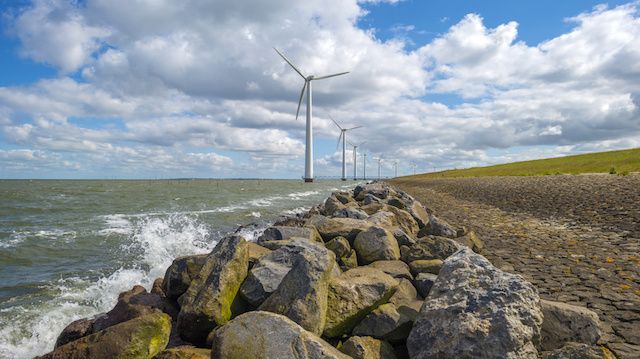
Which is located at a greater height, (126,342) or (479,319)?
(479,319)

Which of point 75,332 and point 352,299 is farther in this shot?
point 75,332

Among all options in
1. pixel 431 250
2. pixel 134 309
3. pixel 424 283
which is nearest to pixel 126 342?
pixel 134 309

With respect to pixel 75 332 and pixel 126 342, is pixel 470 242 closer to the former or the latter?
pixel 126 342

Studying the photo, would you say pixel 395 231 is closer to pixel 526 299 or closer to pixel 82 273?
pixel 526 299

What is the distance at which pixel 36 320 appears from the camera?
28.3ft

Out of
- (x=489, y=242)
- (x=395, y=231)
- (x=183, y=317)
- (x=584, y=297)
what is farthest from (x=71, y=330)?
(x=489, y=242)

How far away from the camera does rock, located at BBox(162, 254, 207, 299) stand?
7047mm

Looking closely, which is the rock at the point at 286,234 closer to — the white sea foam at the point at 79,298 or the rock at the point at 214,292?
the rock at the point at 214,292

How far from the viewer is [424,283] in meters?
6.61

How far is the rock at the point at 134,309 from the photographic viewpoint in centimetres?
645

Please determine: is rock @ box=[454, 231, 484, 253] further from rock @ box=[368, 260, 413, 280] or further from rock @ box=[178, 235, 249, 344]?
rock @ box=[178, 235, 249, 344]

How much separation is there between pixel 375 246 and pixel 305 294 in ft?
11.8

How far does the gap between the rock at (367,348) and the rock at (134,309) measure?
312 centimetres

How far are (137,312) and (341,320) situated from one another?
131 inches
